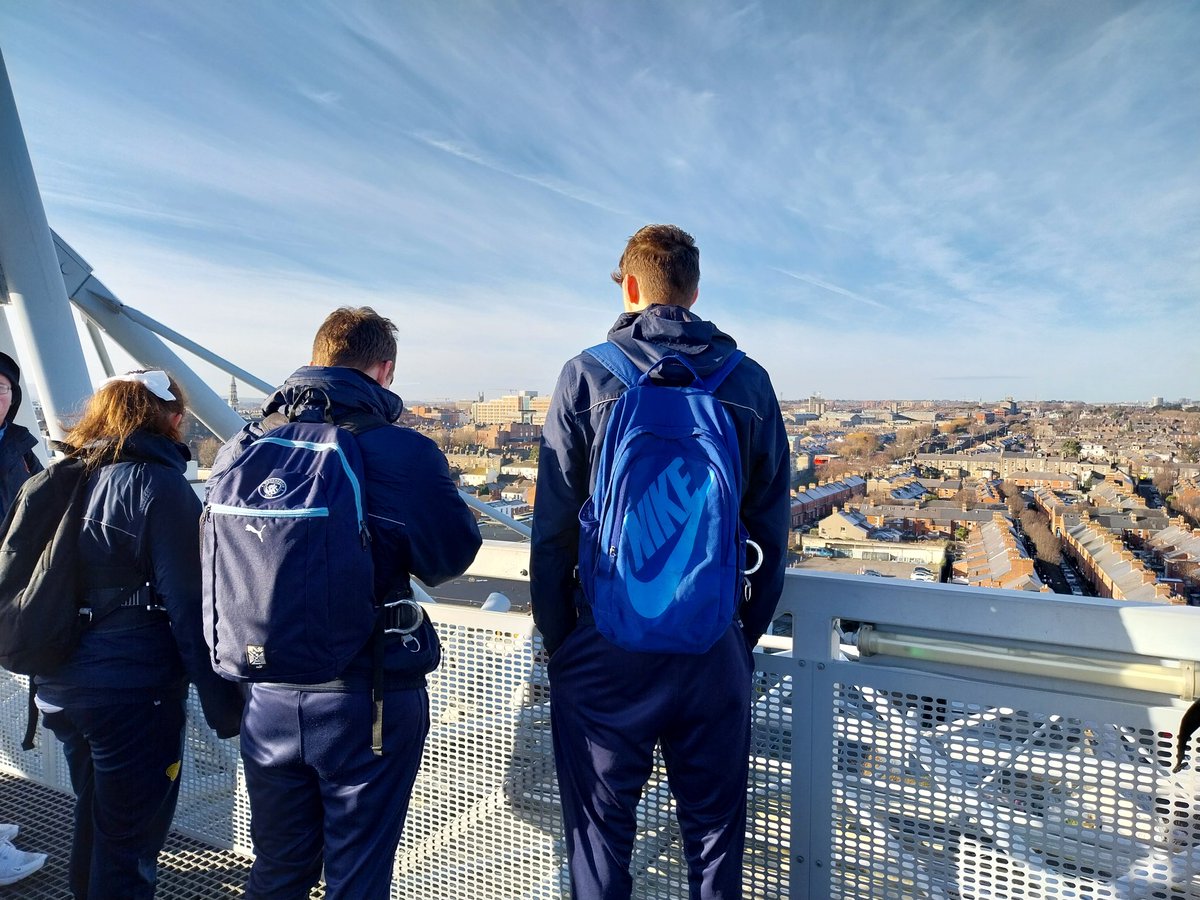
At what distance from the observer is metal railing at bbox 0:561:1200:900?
1527mm

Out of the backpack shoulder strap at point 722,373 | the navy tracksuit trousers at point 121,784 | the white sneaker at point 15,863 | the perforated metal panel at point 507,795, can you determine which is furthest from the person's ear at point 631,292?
the white sneaker at point 15,863

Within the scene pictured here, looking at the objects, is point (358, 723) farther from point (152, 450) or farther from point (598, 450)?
point (152, 450)

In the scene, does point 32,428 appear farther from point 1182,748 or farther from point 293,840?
point 1182,748

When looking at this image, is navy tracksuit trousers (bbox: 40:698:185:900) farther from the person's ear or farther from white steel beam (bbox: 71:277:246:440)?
white steel beam (bbox: 71:277:246:440)

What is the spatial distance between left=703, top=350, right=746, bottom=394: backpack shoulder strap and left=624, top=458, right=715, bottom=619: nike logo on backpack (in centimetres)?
22

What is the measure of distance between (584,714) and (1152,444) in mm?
8292

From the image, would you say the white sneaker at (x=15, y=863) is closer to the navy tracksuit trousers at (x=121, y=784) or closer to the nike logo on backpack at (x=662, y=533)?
the navy tracksuit trousers at (x=121, y=784)

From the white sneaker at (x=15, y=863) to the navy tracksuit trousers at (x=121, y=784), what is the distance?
2.15 feet

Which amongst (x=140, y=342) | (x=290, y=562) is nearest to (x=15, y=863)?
(x=290, y=562)

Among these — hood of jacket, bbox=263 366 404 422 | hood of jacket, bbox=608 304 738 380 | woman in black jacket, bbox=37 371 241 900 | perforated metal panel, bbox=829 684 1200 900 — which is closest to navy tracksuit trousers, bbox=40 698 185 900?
woman in black jacket, bbox=37 371 241 900

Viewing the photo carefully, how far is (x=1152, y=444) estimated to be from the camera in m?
7.30

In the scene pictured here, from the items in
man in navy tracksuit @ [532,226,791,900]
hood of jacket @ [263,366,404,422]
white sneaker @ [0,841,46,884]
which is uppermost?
hood of jacket @ [263,366,404,422]

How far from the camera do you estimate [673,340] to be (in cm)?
158

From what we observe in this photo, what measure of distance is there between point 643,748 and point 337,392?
109cm
